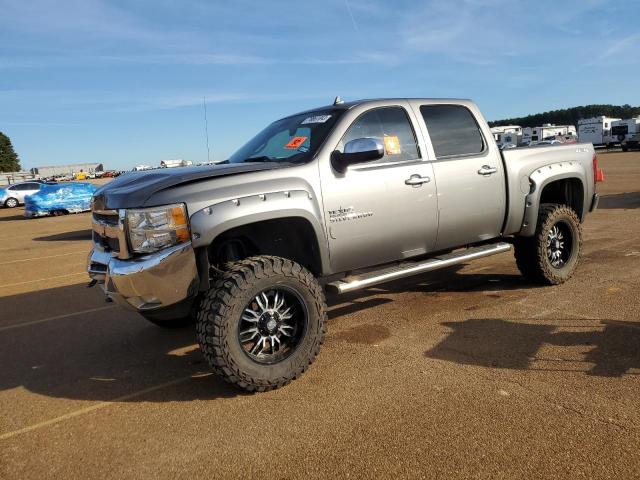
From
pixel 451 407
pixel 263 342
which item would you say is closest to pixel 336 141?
pixel 263 342

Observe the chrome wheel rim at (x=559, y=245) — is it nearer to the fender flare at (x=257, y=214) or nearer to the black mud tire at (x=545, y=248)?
the black mud tire at (x=545, y=248)

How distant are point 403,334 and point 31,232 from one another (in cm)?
1577

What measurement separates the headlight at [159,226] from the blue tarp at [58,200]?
68.6ft

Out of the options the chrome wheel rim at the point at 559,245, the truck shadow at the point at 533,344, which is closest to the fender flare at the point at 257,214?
the truck shadow at the point at 533,344

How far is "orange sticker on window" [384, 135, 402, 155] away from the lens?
14.6 ft

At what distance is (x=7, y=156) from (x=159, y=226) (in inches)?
5140

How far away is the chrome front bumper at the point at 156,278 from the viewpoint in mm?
3350

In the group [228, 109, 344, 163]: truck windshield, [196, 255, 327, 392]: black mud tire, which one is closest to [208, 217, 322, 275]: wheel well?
[196, 255, 327, 392]: black mud tire

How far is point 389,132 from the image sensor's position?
4.54m

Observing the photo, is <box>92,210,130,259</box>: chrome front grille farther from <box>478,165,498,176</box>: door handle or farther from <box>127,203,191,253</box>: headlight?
<box>478,165,498,176</box>: door handle

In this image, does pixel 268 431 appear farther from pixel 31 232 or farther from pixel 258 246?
pixel 31 232

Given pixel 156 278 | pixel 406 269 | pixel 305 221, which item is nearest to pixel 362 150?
pixel 305 221

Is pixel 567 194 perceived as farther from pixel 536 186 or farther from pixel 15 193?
pixel 15 193

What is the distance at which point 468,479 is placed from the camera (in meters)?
2.49
